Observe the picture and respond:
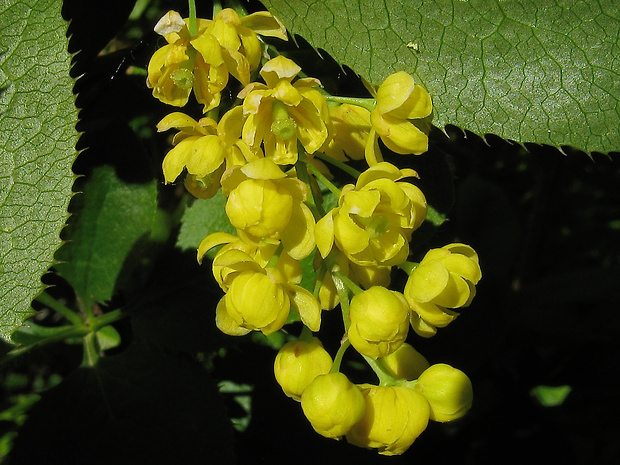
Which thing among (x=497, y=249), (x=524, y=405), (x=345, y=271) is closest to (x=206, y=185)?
(x=345, y=271)

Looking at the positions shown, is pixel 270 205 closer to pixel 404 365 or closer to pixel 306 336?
pixel 306 336

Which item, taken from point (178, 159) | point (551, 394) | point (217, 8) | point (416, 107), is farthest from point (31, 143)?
point (551, 394)

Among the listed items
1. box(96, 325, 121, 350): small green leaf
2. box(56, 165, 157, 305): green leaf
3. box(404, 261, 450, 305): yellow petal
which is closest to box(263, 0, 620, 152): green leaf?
box(404, 261, 450, 305): yellow petal

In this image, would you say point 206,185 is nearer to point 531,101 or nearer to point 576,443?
point 531,101

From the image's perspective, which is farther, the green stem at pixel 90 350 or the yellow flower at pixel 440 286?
the green stem at pixel 90 350

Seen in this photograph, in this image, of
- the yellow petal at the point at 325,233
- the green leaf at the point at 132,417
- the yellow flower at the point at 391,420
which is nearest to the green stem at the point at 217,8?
the yellow petal at the point at 325,233

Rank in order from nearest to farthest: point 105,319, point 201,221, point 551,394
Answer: point 201,221, point 105,319, point 551,394

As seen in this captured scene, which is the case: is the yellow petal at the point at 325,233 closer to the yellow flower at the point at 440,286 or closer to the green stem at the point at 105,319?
the yellow flower at the point at 440,286
